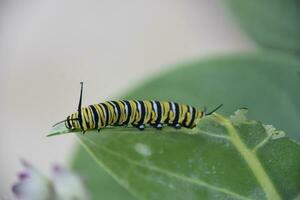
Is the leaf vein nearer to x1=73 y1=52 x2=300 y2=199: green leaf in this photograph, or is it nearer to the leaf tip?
the leaf tip

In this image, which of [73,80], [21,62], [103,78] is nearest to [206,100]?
[73,80]

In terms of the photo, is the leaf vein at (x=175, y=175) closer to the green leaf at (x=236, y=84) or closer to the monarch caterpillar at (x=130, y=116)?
the monarch caterpillar at (x=130, y=116)

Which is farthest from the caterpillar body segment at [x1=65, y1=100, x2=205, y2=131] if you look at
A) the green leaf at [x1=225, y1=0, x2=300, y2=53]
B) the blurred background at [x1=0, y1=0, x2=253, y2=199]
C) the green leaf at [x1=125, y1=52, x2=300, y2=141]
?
the blurred background at [x1=0, y1=0, x2=253, y2=199]

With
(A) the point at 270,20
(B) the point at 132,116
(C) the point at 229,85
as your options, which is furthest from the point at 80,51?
(B) the point at 132,116

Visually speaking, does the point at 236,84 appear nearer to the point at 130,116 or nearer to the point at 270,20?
the point at 270,20

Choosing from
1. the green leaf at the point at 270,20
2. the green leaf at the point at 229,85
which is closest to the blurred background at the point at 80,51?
the green leaf at the point at 270,20

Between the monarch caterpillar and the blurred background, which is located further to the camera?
the blurred background
